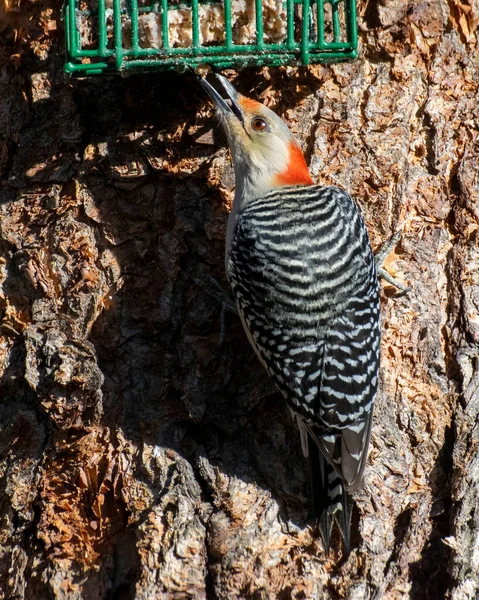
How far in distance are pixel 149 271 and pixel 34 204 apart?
724 mm

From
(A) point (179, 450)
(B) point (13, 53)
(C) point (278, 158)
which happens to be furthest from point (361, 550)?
(B) point (13, 53)

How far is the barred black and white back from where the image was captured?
4227 millimetres

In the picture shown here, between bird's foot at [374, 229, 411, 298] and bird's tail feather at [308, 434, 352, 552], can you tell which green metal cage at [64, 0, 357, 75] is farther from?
bird's tail feather at [308, 434, 352, 552]

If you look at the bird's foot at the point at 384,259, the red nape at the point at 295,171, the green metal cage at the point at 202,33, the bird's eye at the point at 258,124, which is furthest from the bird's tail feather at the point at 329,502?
the green metal cage at the point at 202,33

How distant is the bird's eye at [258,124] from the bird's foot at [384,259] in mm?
889

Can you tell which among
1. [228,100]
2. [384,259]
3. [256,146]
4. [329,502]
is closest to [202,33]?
[228,100]

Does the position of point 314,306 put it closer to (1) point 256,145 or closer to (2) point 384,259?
(2) point 384,259

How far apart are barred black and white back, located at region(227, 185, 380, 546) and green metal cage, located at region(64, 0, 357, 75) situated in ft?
2.63

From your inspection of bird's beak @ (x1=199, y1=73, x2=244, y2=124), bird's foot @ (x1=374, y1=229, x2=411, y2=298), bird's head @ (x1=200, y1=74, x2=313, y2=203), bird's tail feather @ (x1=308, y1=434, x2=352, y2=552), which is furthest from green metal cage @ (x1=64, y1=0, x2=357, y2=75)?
bird's tail feather @ (x1=308, y1=434, x2=352, y2=552)

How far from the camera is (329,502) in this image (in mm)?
4184

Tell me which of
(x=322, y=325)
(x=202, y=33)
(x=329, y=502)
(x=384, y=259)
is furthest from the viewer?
(x=384, y=259)

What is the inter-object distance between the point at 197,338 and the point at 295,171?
1.04 meters

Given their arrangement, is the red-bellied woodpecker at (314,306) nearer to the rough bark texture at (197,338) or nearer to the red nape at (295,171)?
the red nape at (295,171)

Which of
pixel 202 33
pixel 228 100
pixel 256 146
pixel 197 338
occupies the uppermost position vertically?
pixel 202 33
